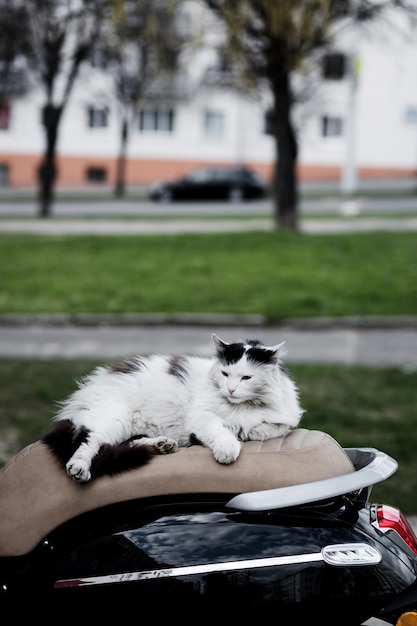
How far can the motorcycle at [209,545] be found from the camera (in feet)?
9.37

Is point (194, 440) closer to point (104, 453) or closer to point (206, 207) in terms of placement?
point (104, 453)

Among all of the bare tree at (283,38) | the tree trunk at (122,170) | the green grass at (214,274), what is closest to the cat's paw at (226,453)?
the bare tree at (283,38)

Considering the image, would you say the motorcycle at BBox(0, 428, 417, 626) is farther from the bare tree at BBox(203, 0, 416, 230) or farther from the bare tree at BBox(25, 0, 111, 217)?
the bare tree at BBox(25, 0, 111, 217)

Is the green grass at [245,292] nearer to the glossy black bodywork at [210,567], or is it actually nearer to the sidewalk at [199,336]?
the sidewalk at [199,336]

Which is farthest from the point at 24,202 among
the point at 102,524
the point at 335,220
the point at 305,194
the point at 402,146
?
the point at 102,524

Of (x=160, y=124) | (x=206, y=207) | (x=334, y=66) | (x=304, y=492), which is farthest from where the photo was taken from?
(x=160, y=124)

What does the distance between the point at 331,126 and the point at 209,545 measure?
51.9 meters

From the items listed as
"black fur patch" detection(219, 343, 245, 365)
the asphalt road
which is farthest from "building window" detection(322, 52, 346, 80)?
"black fur patch" detection(219, 343, 245, 365)

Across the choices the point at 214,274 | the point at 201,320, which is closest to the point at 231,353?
the point at 201,320

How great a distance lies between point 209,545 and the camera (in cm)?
290

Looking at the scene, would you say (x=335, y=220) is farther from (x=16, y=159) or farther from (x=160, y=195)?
(x=16, y=159)

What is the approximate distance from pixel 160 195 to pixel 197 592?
39382 mm

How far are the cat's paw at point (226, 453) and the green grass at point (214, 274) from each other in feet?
31.4

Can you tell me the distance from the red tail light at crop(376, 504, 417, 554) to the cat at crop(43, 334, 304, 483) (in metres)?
0.38
